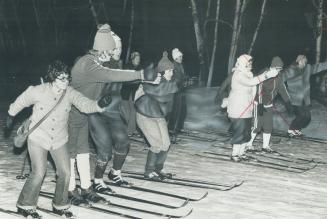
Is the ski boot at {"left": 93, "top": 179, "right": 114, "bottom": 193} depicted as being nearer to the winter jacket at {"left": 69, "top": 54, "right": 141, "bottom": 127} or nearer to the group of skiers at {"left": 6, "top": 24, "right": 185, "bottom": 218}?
the group of skiers at {"left": 6, "top": 24, "right": 185, "bottom": 218}

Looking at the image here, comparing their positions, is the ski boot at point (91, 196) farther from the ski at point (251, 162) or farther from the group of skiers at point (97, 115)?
the ski at point (251, 162)

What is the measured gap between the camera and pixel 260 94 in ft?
33.8

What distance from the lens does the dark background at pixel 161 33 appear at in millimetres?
20844

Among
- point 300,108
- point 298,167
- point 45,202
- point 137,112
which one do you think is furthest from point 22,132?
point 300,108

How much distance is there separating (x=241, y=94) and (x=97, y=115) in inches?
117

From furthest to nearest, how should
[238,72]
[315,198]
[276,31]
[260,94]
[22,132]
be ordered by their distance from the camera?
[276,31], [260,94], [238,72], [315,198], [22,132]

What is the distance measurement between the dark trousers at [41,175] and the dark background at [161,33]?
14.5 meters

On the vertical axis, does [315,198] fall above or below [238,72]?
below

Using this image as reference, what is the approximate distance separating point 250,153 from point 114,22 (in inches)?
485

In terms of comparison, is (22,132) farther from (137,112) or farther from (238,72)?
(238,72)

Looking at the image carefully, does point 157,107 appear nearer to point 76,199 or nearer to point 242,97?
point 76,199

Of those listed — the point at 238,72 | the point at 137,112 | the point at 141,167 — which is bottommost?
the point at 141,167

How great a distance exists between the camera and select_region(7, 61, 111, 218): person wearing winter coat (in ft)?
19.7

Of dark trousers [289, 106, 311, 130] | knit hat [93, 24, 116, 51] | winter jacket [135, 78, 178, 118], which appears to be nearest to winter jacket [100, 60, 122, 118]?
knit hat [93, 24, 116, 51]
